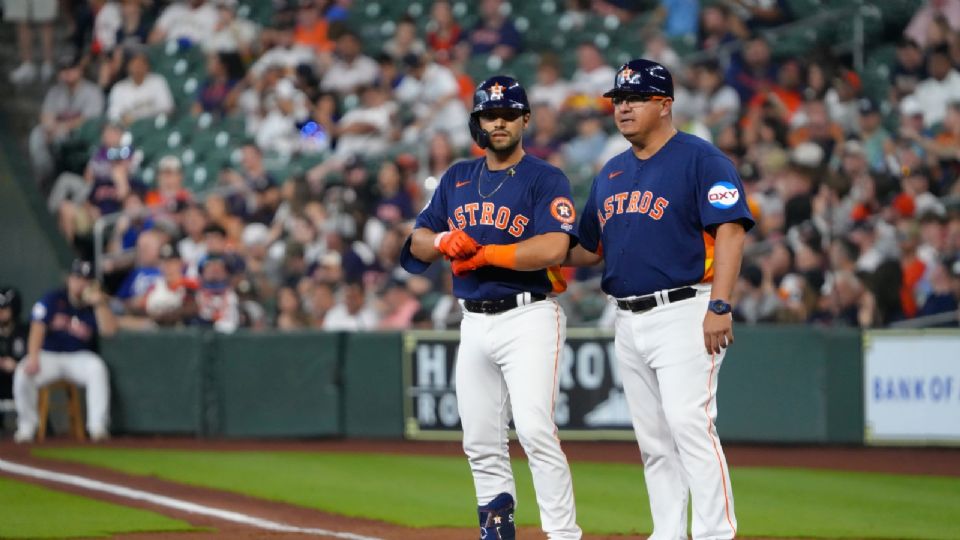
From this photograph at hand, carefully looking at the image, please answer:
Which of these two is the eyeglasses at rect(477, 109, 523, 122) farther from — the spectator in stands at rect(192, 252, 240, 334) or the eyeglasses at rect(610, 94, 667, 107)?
the spectator in stands at rect(192, 252, 240, 334)

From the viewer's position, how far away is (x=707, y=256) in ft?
19.1

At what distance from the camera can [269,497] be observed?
9.55 m

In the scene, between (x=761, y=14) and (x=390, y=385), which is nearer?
(x=390, y=385)

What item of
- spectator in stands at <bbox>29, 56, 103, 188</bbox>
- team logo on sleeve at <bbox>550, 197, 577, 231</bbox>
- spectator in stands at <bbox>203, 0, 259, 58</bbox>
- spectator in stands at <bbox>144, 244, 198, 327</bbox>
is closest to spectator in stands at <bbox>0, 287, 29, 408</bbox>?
spectator in stands at <bbox>144, 244, 198, 327</bbox>

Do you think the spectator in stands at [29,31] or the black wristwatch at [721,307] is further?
the spectator in stands at [29,31]

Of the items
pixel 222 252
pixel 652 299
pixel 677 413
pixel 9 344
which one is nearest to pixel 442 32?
pixel 222 252

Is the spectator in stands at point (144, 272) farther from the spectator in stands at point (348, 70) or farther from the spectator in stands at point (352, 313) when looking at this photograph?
the spectator in stands at point (348, 70)

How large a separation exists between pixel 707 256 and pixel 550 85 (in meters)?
9.64

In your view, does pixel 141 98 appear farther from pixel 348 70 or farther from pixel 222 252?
pixel 222 252

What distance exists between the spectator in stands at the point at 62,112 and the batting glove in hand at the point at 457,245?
39.3 feet

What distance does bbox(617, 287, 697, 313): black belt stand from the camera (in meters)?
5.77

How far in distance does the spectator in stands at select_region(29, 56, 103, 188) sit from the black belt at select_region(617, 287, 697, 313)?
40.9ft

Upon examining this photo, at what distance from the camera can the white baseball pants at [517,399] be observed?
596 centimetres

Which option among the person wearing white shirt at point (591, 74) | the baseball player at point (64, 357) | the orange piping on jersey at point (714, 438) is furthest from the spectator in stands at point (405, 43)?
the orange piping on jersey at point (714, 438)
